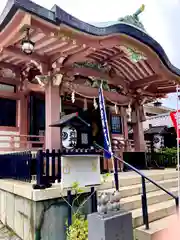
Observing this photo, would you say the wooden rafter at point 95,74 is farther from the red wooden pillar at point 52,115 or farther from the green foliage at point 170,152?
the green foliage at point 170,152

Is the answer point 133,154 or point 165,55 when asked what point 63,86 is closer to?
point 165,55

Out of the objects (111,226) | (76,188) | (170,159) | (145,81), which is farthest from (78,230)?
(170,159)

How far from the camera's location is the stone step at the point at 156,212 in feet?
13.2

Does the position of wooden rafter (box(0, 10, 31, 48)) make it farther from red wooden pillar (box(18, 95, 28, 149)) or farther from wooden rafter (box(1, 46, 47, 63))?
red wooden pillar (box(18, 95, 28, 149))

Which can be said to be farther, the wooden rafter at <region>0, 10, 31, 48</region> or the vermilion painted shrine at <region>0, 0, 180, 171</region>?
the vermilion painted shrine at <region>0, 0, 180, 171</region>

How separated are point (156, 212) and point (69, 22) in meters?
4.43

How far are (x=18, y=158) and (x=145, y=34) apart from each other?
4942mm

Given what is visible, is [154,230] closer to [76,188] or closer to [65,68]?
[76,188]

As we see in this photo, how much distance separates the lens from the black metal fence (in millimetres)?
4714

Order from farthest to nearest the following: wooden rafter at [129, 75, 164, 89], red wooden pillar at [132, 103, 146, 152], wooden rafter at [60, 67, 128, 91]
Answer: red wooden pillar at [132, 103, 146, 152]
wooden rafter at [129, 75, 164, 89]
wooden rafter at [60, 67, 128, 91]

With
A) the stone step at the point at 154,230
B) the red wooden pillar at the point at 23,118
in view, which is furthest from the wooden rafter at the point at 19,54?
the stone step at the point at 154,230

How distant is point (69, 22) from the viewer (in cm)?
484

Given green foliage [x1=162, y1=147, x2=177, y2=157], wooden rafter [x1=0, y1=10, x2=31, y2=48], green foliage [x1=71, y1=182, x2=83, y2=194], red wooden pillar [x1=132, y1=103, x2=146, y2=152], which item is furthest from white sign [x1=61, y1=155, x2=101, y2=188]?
green foliage [x1=162, y1=147, x2=177, y2=157]

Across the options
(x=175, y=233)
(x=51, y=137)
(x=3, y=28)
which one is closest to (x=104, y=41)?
(x=3, y=28)
